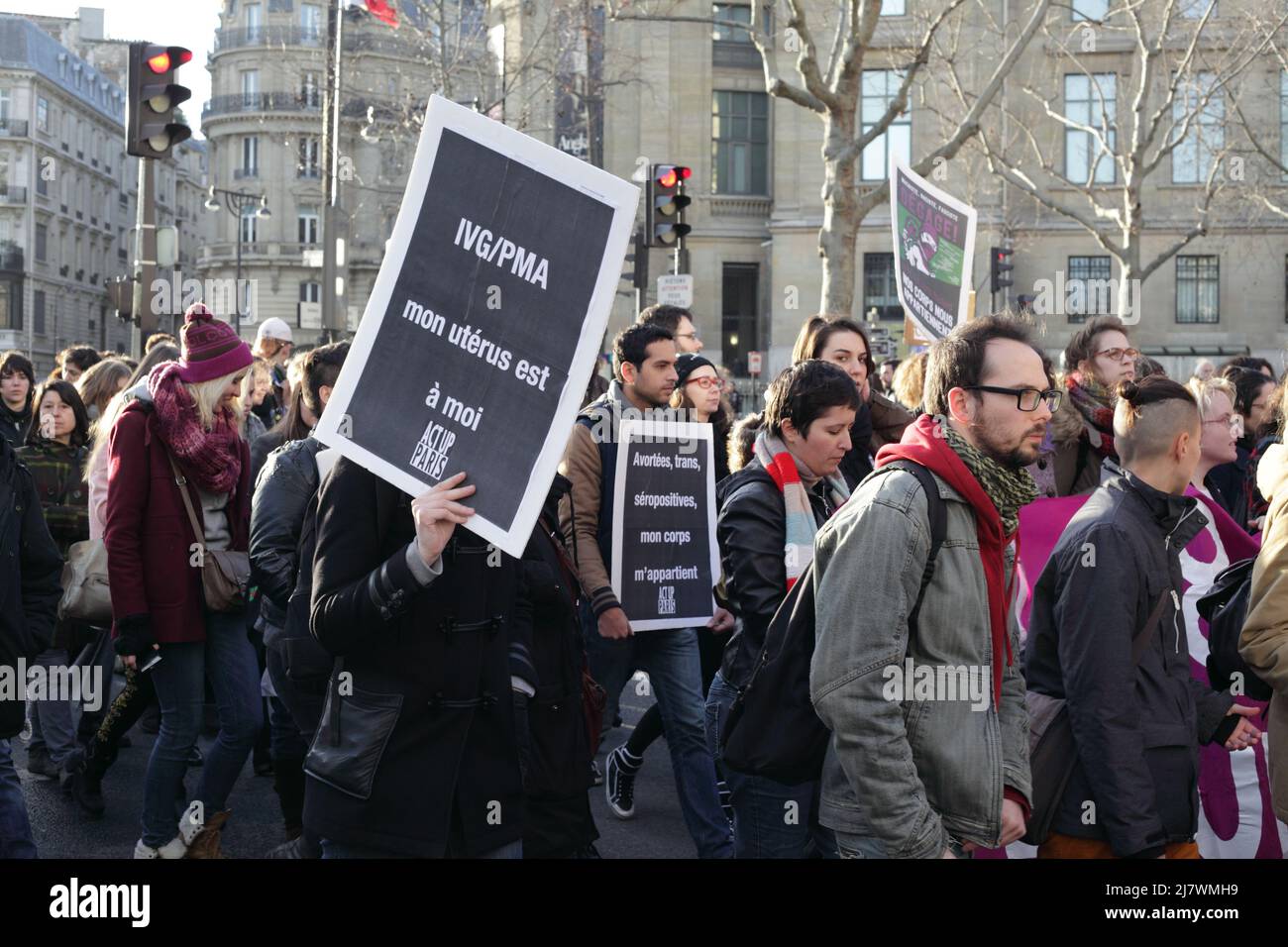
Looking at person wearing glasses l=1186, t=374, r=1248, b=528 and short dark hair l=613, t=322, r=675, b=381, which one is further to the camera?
short dark hair l=613, t=322, r=675, b=381

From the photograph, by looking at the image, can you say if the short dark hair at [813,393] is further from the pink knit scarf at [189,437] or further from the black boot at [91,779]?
the black boot at [91,779]

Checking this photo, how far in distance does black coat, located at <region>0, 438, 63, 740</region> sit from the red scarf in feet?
9.81

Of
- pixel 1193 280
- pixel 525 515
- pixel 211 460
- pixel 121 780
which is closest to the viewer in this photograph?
pixel 525 515

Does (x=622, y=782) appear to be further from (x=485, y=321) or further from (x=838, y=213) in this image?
(x=838, y=213)

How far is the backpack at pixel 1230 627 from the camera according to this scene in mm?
4582

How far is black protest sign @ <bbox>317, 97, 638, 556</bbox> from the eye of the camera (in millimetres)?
3303

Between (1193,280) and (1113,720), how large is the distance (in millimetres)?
40198

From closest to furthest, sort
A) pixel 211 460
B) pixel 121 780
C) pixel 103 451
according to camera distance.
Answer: pixel 211 460 → pixel 103 451 → pixel 121 780

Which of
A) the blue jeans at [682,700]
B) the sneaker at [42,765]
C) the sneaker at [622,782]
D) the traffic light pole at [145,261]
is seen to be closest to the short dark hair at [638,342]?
the blue jeans at [682,700]

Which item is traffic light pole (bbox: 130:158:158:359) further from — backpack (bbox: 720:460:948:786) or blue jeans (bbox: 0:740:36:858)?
backpack (bbox: 720:460:948:786)

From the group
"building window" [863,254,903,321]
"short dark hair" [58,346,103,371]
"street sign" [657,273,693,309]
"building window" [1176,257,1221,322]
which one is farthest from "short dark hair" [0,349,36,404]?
"building window" [1176,257,1221,322]

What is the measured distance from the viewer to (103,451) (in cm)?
667

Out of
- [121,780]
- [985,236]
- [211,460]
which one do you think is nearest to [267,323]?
[121,780]

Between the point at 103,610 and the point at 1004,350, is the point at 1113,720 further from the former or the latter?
the point at 103,610
